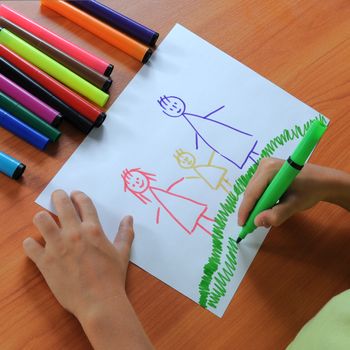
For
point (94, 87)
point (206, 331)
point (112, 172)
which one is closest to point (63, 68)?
point (94, 87)

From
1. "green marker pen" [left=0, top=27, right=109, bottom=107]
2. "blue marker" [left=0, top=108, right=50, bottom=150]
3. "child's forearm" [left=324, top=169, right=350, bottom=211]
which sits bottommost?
"blue marker" [left=0, top=108, right=50, bottom=150]

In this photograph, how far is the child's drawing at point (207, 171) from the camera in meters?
0.64

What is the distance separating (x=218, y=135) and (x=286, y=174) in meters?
0.16

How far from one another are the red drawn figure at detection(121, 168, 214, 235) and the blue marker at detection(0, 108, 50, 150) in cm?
11

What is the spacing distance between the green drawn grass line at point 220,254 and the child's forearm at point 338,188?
0.29 feet

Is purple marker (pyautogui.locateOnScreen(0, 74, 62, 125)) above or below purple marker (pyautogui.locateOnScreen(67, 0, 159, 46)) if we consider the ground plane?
below

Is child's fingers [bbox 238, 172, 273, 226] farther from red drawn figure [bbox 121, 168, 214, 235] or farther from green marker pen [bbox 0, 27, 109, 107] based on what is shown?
green marker pen [bbox 0, 27, 109, 107]

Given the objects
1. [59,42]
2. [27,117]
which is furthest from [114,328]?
[59,42]

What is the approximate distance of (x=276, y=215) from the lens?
1.89 ft

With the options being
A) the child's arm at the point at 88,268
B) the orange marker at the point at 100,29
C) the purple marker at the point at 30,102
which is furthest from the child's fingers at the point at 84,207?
the orange marker at the point at 100,29

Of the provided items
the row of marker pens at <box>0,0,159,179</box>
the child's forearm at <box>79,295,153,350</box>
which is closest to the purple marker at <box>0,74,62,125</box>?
the row of marker pens at <box>0,0,159,179</box>

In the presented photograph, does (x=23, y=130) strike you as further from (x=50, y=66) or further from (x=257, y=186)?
(x=257, y=186)

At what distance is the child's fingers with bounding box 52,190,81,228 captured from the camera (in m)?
0.57

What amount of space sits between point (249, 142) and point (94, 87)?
0.23 m
